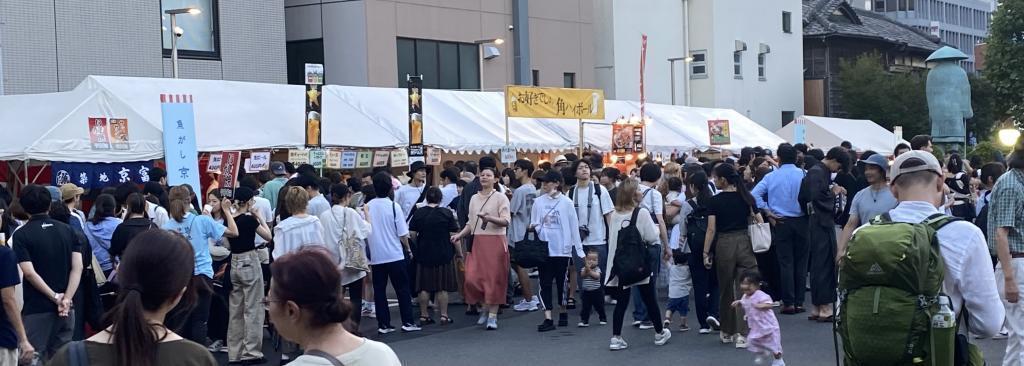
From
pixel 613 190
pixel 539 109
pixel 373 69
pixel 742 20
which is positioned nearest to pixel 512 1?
pixel 373 69

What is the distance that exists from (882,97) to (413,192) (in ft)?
129

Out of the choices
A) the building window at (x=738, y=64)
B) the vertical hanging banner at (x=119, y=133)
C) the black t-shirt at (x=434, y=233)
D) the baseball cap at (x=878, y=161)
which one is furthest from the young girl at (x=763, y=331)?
the building window at (x=738, y=64)

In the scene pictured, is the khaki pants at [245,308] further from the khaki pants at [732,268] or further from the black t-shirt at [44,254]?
the khaki pants at [732,268]

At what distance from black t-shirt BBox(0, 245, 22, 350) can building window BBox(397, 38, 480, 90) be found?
22.4 m

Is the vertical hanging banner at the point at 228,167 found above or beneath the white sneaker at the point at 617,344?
above

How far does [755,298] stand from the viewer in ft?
32.6

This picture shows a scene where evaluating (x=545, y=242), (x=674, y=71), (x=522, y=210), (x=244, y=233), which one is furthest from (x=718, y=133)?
(x=244, y=233)

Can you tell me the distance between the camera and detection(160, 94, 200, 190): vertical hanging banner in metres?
14.5

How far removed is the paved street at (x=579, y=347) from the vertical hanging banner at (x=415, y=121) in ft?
20.3

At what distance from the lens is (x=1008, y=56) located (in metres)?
45.8

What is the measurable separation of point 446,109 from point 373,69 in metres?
5.42

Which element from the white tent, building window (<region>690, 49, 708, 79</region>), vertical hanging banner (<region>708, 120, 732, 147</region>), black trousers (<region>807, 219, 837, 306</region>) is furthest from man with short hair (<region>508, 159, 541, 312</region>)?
building window (<region>690, 49, 708, 79</region>)

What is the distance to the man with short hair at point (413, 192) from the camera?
47.0 feet

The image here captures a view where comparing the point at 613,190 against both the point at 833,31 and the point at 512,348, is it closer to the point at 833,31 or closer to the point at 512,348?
the point at 512,348
